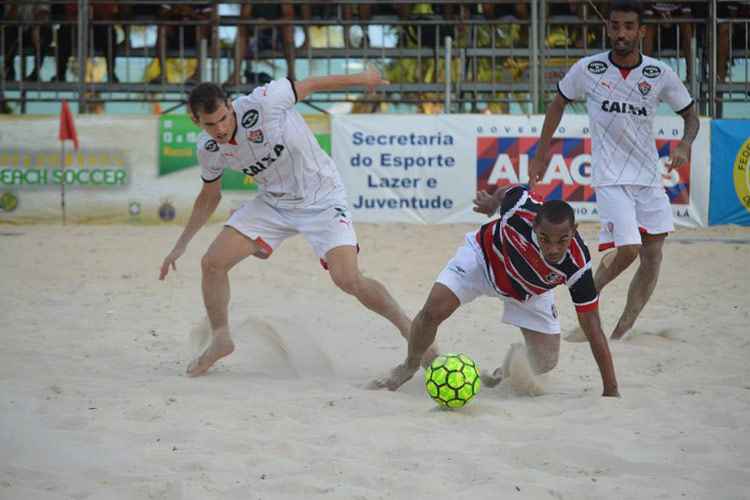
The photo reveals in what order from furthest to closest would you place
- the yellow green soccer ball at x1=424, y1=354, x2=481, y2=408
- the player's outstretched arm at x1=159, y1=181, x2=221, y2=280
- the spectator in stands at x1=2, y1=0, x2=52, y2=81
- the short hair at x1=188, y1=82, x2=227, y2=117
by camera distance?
the spectator in stands at x1=2, y1=0, x2=52, y2=81 < the player's outstretched arm at x1=159, y1=181, x2=221, y2=280 < the short hair at x1=188, y1=82, x2=227, y2=117 < the yellow green soccer ball at x1=424, y1=354, x2=481, y2=408

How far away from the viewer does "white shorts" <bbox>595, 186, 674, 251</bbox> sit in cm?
637

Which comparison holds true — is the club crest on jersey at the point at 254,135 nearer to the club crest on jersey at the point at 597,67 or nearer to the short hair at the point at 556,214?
the short hair at the point at 556,214

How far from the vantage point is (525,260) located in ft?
16.0

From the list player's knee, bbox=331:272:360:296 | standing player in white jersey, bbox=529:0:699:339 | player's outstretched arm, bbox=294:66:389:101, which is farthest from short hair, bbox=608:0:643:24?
player's knee, bbox=331:272:360:296

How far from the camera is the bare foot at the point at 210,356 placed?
18.2 feet

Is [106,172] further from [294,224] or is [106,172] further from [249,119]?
Answer: [249,119]

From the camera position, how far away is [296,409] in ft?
15.3

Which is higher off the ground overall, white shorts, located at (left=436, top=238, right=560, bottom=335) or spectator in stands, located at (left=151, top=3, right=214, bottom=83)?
spectator in stands, located at (left=151, top=3, right=214, bottom=83)

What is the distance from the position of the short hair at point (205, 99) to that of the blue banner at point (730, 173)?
8109 mm

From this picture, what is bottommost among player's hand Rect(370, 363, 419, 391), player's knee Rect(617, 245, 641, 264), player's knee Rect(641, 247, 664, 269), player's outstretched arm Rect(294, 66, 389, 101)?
player's hand Rect(370, 363, 419, 391)

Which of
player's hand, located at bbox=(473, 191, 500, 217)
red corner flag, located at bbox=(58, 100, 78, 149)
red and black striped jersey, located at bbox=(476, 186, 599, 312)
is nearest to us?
red and black striped jersey, located at bbox=(476, 186, 599, 312)

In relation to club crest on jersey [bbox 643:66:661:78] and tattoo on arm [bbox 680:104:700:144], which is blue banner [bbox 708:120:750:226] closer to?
tattoo on arm [bbox 680:104:700:144]

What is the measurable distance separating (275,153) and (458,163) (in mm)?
6593

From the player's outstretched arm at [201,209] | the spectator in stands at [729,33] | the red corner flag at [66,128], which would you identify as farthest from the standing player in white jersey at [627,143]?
the spectator in stands at [729,33]
